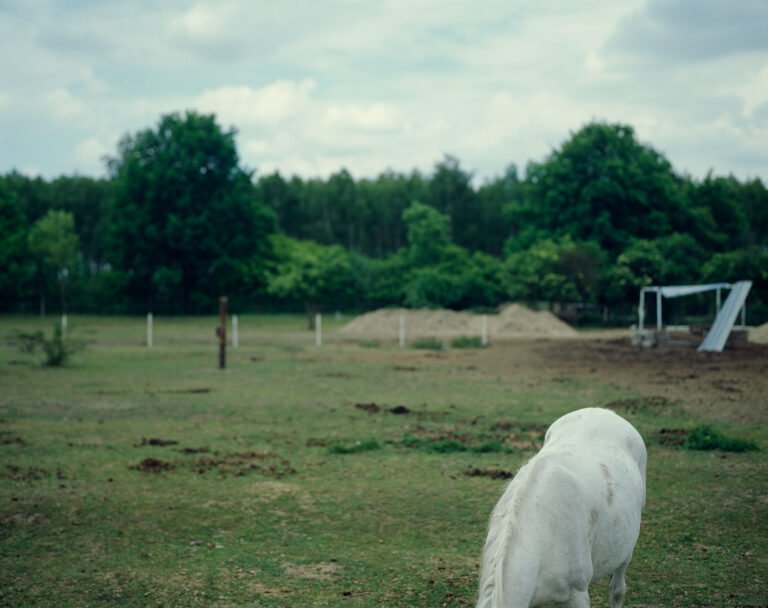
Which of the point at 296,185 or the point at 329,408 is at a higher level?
the point at 296,185

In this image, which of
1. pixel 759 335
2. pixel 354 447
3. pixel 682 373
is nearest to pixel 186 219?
pixel 759 335

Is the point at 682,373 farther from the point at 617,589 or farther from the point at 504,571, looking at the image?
the point at 504,571

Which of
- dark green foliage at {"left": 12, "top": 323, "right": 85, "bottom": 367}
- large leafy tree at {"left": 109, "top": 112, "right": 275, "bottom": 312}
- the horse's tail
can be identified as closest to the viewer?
the horse's tail

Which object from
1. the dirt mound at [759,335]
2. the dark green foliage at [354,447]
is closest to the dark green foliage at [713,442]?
the dark green foliage at [354,447]

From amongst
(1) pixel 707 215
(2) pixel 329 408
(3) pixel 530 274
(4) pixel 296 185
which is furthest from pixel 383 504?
(4) pixel 296 185

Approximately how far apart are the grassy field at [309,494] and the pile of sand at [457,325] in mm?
24379

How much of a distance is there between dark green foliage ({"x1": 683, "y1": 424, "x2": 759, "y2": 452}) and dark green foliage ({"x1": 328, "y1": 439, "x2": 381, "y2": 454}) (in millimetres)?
4379

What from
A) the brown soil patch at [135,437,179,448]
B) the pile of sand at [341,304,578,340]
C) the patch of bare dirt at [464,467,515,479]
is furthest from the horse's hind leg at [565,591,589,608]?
the pile of sand at [341,304,578,340]

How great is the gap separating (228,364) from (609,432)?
19.9 m

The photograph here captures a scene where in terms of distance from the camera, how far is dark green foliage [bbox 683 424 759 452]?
10.6 meters

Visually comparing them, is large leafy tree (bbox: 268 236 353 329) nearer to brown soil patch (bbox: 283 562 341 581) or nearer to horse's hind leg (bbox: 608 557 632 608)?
brown soil patch (bbox: 283 562 341 581)

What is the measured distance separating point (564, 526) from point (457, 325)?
136 ft

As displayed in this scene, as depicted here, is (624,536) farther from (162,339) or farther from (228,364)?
(162,339)

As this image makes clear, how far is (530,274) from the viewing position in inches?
1890
